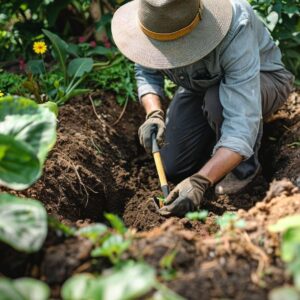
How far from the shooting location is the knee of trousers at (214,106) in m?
3.01

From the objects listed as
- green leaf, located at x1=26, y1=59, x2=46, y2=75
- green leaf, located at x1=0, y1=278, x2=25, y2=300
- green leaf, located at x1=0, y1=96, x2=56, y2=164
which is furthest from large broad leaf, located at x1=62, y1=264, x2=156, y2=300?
green leaf, located at x1=26, y1=59, x2=46, y2=75

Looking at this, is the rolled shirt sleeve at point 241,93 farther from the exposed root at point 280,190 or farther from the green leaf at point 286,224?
the green leaf at point 286,224

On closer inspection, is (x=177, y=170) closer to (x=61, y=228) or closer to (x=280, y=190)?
(x=280, y=190)

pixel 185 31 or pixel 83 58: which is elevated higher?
pixel 185 31

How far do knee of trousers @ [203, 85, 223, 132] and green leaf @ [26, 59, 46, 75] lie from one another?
119 cm

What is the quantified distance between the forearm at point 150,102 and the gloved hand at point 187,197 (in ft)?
2.24

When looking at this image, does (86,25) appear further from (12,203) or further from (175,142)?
(12,203)

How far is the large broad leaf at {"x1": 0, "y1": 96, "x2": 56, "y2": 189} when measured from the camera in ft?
6.15

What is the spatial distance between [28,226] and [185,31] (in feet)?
4.37

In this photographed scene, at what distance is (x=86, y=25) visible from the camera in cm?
431

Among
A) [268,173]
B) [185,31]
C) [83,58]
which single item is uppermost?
[185,31]

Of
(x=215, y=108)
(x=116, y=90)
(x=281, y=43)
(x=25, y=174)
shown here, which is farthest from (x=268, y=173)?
(x=25, y=174)

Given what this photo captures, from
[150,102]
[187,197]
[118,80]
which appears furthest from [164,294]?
[118,80]

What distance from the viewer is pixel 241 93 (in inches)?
108
